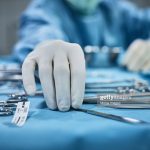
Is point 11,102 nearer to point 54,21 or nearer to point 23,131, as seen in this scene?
point 23,131

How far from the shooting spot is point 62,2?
1438 millimetres

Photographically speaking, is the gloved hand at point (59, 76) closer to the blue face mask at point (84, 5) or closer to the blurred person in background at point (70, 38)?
the blurred person in background at point (70, 38)

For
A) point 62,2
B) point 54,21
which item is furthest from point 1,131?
point 62,2

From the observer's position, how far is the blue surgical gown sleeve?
1063 millimetres

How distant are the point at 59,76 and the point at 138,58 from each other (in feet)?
2.29

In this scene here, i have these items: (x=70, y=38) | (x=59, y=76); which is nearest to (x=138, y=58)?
(x=70, y=38)

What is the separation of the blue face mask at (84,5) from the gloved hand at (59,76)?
32.9 inches

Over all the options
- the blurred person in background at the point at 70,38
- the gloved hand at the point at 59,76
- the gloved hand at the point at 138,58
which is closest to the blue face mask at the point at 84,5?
the blurred person in background at the point at 70,38

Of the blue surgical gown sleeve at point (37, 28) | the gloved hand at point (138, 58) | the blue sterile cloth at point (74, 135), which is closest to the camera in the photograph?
the blue sterile cloth at point (74, 135)

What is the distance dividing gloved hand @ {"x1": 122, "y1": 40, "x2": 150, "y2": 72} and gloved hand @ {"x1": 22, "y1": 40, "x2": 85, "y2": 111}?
0.59m

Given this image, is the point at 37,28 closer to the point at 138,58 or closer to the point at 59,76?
the point at 138,58

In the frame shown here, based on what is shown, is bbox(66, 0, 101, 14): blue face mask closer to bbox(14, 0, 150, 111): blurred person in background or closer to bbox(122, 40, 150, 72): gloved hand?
bbox(14, 0, 150, 111): blurred person in background

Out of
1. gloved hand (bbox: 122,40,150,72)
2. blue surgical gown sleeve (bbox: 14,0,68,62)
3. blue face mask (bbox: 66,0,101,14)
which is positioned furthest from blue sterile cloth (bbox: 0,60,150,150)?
blue face mask (bbox: 66,0,101,14)

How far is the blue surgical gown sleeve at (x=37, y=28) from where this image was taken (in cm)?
106
